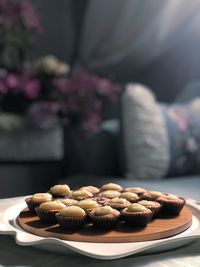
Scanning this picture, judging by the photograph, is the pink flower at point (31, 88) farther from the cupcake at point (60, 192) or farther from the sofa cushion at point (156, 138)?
the cupcake at point (60, 192)

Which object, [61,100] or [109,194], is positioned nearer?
[109,194]

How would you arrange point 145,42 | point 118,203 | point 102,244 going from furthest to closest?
point 145,42
point 118,203
point 102,244

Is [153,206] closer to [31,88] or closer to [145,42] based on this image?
[31,88]

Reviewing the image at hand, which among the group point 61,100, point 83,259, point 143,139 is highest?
point 61,100

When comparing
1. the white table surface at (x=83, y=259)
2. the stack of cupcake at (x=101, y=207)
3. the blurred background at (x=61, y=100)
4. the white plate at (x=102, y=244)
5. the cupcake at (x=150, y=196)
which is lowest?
the white table surface at (x=83, y=259)

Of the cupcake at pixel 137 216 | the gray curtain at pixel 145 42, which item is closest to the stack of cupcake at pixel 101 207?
the cupcake at pixel 137 216

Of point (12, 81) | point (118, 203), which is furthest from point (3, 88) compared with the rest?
point (118, 203)

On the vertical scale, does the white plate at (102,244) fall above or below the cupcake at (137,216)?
below

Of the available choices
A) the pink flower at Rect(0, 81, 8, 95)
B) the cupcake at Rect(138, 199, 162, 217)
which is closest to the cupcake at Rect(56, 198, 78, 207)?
the cupcake at Rect(138, 199, 162, 217)

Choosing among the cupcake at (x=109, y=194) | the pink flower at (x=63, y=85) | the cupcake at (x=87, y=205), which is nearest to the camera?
the cupcake at (x=87, y=205)
